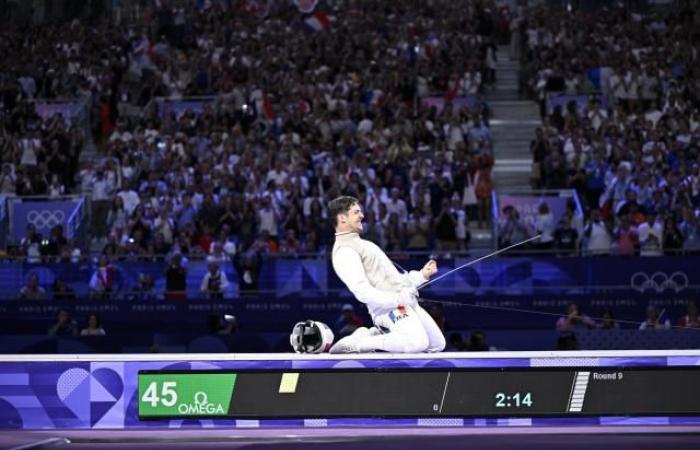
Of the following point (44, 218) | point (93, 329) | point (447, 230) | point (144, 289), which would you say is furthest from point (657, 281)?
point (44, 218)

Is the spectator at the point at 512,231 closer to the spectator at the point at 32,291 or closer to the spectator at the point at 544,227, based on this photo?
the spectator at the point at 544,227

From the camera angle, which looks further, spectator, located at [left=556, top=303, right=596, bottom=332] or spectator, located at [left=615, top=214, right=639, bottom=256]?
spectator, located at [left=615, top=214, right=639, bottom=256]

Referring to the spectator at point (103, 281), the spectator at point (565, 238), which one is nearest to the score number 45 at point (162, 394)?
the spectator at point (103, 281)

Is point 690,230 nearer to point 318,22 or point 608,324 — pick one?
point 608,324

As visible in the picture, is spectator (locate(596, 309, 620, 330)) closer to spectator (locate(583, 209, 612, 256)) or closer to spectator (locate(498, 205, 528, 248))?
spectator (locate(583, 209, 612, 256))

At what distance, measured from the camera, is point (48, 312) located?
732 inches

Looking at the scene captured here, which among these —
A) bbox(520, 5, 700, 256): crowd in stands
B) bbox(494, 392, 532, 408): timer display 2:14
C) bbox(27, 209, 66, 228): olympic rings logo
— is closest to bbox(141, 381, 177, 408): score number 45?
bbox(494, 392, 532, 408): timer display 2:14

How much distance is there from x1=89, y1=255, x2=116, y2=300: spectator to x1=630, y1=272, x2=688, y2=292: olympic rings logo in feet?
25.9

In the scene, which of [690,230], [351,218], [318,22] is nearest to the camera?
[351,218]

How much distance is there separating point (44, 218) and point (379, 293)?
43.5 ft

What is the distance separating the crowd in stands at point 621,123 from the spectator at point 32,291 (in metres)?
8.17

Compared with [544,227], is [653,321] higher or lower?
lower

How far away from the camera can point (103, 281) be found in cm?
1908

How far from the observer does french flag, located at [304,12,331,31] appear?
95.7ft
